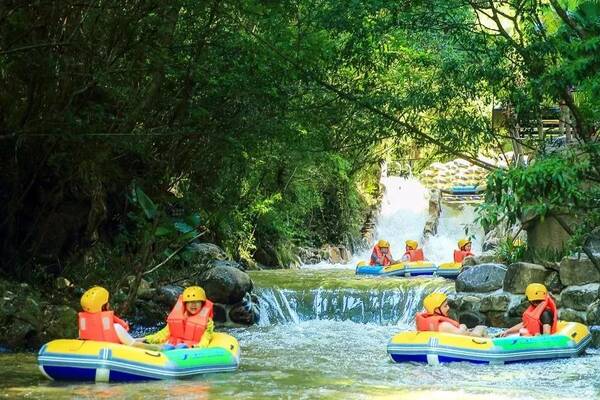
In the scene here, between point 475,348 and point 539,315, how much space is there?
3.75ft

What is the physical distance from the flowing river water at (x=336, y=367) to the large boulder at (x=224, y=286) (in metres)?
0.68

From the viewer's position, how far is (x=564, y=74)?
340 inches

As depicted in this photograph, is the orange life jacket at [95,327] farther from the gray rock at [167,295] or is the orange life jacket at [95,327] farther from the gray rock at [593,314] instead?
the gray rock at [593,314]

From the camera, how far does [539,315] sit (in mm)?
10875

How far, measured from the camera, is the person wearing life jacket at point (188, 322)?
31.9ft

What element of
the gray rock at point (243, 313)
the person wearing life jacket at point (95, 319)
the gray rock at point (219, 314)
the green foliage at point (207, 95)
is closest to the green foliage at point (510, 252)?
the green foliage at point (207, 95)

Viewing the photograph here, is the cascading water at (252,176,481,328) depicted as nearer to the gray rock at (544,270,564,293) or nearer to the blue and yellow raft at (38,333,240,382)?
the gray rock at (544,270,564,293)

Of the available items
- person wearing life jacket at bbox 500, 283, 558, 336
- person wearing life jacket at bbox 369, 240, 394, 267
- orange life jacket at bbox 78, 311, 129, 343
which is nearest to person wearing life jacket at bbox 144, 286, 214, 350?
orange life jacket at bbox 78, 311, 129, 343

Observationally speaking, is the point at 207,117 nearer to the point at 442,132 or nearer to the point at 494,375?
the point at 442,132

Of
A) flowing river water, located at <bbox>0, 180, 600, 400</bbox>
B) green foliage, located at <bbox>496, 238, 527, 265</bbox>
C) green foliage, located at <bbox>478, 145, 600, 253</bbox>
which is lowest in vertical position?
flowing river water, located at <bbox>0, 180, 600, 400</bbox>

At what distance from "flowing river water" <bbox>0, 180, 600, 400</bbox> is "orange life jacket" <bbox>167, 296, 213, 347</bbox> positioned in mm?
634

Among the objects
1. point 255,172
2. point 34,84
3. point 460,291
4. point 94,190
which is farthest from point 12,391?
point 255,172

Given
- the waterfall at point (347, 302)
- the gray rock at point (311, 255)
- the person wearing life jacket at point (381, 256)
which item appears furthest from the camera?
the gray rock at point (311, 255)

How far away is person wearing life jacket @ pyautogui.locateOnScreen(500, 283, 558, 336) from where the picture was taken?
10852 millimetres
